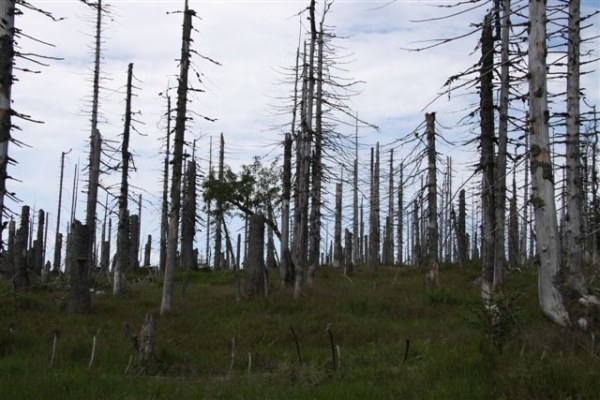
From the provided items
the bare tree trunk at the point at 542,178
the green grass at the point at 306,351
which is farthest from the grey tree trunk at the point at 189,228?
the bare tree trunk at the point at 542,178

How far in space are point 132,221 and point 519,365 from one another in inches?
1414

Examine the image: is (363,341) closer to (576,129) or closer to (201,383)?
(201,383)

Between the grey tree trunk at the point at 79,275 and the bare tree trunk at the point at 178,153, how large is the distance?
217 centimetres

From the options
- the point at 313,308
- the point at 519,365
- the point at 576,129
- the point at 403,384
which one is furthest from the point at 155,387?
the point at 576,129

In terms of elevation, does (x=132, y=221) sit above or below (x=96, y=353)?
above

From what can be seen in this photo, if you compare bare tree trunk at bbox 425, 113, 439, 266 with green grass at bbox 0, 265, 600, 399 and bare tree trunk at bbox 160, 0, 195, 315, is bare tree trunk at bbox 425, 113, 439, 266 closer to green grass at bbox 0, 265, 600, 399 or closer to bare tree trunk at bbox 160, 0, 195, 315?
green grass at bbox 0, 265, 600, 399

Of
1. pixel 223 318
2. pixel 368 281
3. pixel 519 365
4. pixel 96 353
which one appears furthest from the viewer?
pixel 368 281

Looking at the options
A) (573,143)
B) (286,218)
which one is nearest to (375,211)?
(286,218)

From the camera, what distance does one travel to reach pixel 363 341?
12156 millimetres

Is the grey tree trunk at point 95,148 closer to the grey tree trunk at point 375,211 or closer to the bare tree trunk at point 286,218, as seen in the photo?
the bare tree trunk at point 286,218

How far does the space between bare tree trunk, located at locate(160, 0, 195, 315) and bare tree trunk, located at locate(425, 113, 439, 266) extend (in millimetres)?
9368

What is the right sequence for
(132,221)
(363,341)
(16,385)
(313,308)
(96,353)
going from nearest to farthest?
(16,385)
(96,353)
(363,341)
(313,308)
(132,221)

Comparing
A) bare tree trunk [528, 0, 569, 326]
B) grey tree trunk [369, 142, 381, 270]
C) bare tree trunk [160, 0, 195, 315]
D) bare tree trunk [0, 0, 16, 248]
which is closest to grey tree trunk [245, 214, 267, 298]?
A: bare tree trunk [160, 0, 195, 315]

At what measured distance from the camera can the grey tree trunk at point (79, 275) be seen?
16.0 m
